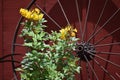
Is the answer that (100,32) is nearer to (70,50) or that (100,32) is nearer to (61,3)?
(61,3)

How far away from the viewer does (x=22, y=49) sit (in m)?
2.67

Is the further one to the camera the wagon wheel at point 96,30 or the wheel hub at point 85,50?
the wagon wheel at point 96,30

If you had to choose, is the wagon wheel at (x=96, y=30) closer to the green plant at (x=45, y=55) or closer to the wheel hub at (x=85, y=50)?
the wheel hub at (x=85, y=50)

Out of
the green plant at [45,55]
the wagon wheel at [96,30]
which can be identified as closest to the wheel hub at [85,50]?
the wagon wheel at [96,30]

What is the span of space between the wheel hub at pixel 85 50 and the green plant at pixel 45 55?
0.35 metres

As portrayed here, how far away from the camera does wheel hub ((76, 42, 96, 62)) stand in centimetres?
220

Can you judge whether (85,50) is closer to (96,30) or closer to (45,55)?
(96,30)

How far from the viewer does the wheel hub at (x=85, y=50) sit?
7.21 feet

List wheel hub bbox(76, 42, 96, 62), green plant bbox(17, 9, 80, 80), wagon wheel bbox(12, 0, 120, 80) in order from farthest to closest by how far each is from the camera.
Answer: wagon wheel bbox(12, 0, 120, 80), wheel hub bbox(76, 42, 96, 62), green plant bbox(17, 9, 80, 80)

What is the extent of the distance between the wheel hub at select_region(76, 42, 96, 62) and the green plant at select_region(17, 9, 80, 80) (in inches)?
13.7

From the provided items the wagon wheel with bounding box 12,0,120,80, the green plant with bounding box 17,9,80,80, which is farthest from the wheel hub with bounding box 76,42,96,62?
the green plant with bounding box 17,9,80,80

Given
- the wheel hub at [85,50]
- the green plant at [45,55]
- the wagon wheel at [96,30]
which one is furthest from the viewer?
the wagon wheel at [96,30]

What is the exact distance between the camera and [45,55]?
1791 millimetres

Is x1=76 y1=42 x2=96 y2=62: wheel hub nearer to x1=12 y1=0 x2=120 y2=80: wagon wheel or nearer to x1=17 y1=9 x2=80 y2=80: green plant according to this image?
x1=12 y1=0 x2=120 y2=80: wagon wheel
